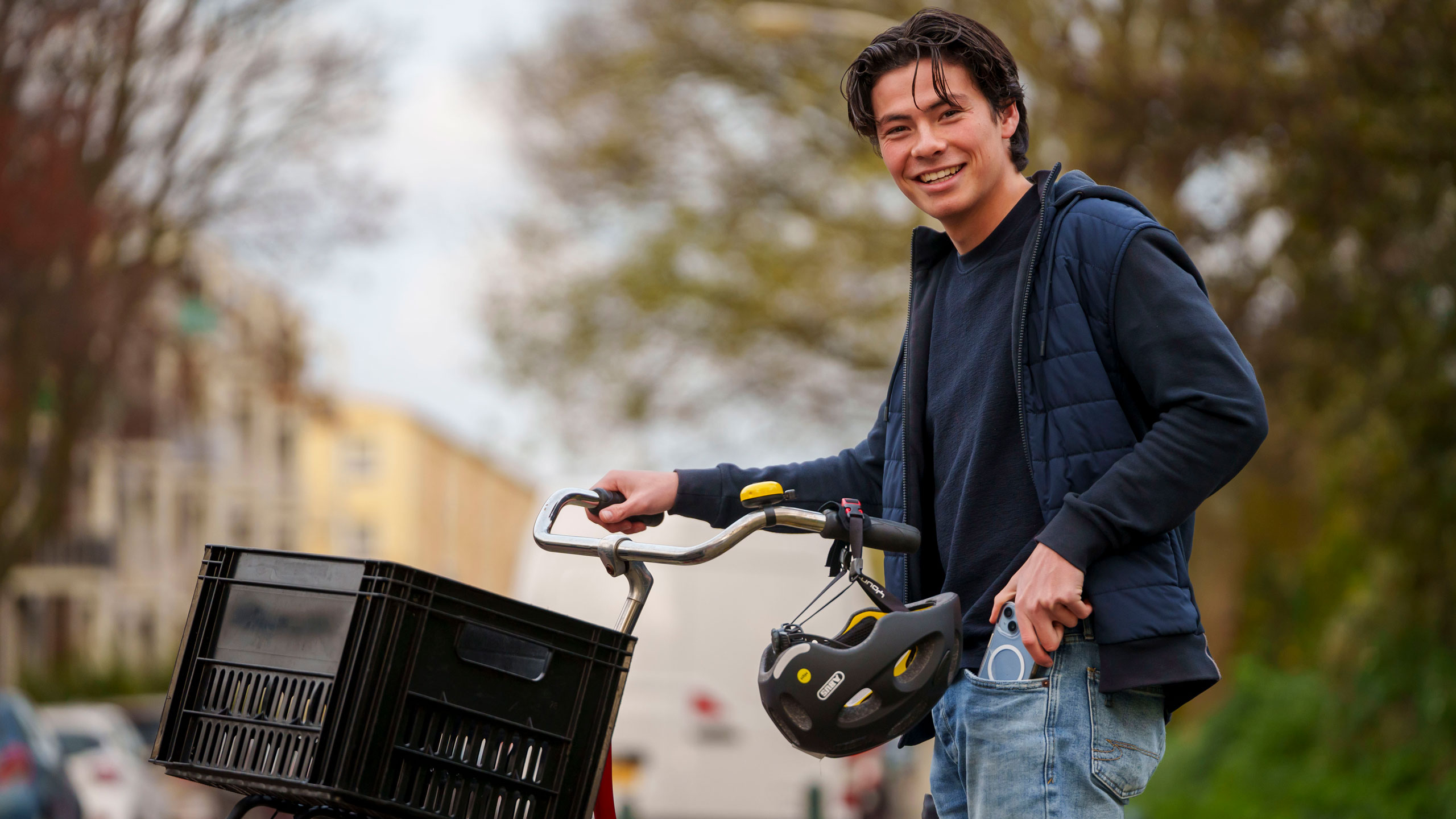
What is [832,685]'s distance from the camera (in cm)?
239

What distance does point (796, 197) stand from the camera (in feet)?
58.8

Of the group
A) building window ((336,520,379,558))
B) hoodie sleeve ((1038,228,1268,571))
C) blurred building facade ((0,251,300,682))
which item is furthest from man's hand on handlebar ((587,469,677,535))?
building window ((336,520,379,558))

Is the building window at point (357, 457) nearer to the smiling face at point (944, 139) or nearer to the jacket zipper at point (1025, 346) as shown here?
the smiling face at point (944, 139)

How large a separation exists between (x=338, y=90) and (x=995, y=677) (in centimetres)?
1560

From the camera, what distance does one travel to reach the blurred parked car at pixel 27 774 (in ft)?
34.9

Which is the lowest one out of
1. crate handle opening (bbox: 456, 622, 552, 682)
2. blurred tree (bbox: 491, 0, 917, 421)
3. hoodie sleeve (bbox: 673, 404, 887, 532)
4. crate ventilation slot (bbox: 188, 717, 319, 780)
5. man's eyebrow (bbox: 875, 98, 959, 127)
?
crate ventilation slot (bbox: 188, 717, 319, 780)

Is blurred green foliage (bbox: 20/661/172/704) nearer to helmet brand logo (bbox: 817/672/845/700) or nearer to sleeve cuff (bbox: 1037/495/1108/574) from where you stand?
helmet brand logo (bbox: 817/672/845/700)

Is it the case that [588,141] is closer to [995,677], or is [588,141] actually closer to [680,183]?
[680,183]

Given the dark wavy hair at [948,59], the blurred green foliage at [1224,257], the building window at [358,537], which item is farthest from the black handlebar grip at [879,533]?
the building window at [358,537]

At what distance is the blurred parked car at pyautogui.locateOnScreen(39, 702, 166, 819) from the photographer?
1463 cm

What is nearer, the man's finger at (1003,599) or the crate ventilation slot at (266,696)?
the crate ventilation slot at (266,696)

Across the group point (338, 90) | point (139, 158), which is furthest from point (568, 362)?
point (139, 158)

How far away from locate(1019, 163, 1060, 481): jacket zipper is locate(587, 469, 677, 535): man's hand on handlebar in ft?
2.29

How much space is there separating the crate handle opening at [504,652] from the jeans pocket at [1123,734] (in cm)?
83
